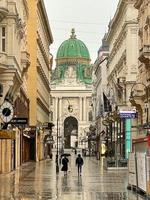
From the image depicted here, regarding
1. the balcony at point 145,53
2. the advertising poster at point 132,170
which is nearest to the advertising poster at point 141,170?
the advertising poster at point 132,170

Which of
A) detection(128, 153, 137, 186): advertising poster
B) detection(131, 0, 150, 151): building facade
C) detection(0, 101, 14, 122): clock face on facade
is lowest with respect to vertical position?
detection(128, 153, 137, 186): advertising poster

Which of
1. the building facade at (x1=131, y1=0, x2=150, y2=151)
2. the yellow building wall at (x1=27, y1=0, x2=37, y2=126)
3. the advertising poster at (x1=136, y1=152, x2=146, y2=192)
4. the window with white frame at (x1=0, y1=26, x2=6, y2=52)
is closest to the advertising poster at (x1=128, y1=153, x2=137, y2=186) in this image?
the advertising poster at (x1=136, y1=152, x2=146, y2=192)

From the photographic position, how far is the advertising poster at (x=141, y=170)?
99.9ft

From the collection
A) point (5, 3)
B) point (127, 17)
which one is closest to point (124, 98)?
point (127, 17)

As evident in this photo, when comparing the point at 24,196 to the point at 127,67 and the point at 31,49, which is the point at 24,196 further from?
the point at 31,49

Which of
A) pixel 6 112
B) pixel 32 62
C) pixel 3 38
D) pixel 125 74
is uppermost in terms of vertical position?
pixel 32 62

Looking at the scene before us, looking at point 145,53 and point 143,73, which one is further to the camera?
point 143,73

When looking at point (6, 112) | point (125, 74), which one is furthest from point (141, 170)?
point (125, 74)

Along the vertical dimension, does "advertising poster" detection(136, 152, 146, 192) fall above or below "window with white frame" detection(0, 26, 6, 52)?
below

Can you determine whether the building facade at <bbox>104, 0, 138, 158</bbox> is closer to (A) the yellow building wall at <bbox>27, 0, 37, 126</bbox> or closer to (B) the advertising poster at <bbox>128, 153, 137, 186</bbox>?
(A) the yellow building wall at <bbox>27, 0, 37, 126</bbox>

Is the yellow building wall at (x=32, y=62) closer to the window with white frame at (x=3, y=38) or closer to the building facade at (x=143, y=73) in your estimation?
the building facade at (x=143, y=73)

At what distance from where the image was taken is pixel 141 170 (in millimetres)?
31359

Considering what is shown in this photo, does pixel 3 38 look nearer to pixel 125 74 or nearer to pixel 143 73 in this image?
pixel 143 73

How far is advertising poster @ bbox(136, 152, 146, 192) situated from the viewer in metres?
30.5
